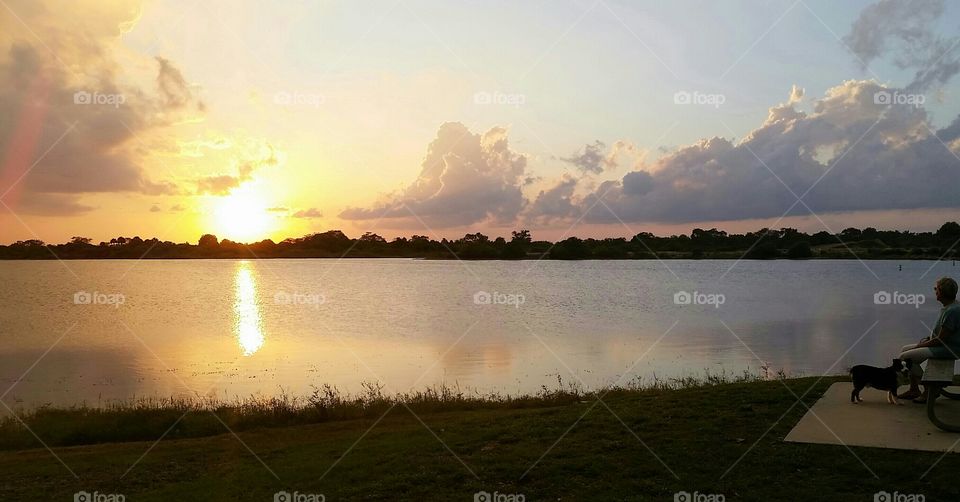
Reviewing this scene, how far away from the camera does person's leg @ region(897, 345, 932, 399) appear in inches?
372

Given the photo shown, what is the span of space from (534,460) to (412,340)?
1053 inches

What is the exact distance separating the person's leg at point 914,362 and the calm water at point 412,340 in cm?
1229

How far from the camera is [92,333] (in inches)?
1547

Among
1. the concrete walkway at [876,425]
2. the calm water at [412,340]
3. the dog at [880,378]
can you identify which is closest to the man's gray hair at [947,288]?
the dog at [880,378]

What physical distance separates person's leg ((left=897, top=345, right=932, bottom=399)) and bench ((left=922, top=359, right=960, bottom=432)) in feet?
0.63

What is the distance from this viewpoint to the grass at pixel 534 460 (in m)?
7.83

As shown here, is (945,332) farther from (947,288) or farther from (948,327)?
(947,288)

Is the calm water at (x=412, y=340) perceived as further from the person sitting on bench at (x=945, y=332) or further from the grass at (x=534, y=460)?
the person sitting on bench at (x=945, y=332)

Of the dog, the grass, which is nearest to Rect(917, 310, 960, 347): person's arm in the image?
the dog

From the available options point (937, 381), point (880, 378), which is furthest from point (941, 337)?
point (880, 378)

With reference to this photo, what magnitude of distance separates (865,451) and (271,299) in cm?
6327

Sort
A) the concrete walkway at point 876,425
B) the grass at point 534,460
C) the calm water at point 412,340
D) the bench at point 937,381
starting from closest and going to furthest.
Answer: the grass at point 534,460
the concrete walkway at point 876,425
the bench at point 937,381
the calm water at point 412,340

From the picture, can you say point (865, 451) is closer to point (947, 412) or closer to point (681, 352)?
point (947, 412)

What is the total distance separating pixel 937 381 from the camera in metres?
8.98
